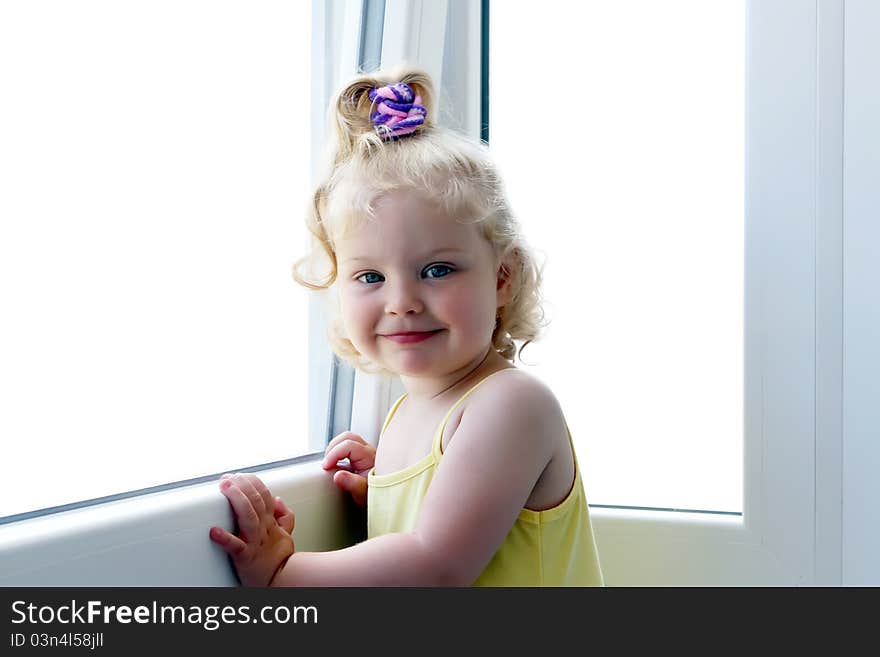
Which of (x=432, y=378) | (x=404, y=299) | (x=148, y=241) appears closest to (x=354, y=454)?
(x=432, y=378)

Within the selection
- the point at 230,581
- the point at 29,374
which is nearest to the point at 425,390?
the point at 230,581

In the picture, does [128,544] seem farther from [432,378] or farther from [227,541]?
[432,378]

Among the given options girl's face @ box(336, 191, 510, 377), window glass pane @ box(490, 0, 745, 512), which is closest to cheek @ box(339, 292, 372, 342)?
girl's face @ box(336, 191, 510, 377)

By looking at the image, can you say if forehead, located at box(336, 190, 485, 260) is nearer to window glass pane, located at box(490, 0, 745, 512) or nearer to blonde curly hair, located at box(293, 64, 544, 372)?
blonde curly hair, located at box(293, 64, 544, 372)

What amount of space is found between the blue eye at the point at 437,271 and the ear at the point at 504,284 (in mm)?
93

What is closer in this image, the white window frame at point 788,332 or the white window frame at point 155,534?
the white window frame at point 155,534

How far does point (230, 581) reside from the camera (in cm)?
80

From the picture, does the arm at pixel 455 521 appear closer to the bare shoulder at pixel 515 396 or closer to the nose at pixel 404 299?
the bare shoulder at pixel 515 396

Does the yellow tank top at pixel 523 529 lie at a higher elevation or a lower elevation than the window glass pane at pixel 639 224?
lower

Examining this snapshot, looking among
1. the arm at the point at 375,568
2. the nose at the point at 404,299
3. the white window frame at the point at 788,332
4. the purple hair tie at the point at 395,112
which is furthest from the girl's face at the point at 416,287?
the white window frame at the point at 788,332

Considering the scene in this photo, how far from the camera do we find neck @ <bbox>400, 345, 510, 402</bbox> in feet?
3.31

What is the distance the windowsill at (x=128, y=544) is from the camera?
0.63 meters
